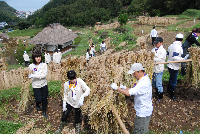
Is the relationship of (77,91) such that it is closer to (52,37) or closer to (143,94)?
(143,94)

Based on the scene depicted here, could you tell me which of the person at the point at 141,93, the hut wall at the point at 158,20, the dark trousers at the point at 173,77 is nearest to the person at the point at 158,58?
the dark trousers at the point at 173,77

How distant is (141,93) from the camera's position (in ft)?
10.0

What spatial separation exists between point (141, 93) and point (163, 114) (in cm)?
229

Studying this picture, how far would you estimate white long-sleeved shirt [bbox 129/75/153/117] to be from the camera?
304cm

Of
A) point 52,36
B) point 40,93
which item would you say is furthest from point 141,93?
point 52,36

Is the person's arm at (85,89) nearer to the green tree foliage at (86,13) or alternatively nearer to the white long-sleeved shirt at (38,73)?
the white long-sleeved shirt at (38,73)

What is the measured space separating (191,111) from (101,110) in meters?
3.23

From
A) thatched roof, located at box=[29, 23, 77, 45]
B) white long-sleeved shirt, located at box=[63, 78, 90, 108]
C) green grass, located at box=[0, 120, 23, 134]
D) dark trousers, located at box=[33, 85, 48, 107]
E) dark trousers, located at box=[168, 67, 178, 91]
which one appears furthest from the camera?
thatched roof, located at box=[29, 23, 77, 45]

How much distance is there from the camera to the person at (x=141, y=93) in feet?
9.96

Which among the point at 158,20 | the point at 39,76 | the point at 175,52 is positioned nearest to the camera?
the point at 39,76

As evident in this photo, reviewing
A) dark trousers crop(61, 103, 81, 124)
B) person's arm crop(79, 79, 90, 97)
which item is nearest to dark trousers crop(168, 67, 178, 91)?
person's arm crop(79, 79, 90, 97)

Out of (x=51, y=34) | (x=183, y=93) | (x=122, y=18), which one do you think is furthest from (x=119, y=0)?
(x=183, y=93)

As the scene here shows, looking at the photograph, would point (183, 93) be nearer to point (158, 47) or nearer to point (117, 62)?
point (158, 47)

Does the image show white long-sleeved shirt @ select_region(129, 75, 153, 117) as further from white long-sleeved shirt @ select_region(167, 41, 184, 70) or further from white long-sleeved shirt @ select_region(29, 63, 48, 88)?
white long-sleeved shirt @ select_region(29, 63, 48, 88)
